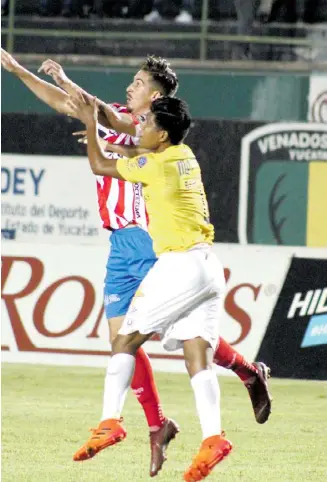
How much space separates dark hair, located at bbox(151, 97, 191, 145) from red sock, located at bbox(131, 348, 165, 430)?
1.41 metres

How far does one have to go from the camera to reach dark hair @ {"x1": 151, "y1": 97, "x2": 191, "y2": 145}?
20.2 feet

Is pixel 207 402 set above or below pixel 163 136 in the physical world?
below

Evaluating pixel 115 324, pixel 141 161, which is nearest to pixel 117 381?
pixel 115 324

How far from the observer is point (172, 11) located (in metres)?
16.0

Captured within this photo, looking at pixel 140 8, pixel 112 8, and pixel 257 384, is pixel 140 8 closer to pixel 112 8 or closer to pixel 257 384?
pixel 112 8

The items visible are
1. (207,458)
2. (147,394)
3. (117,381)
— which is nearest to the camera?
(207,458)

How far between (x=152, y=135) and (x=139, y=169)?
20 centimetres

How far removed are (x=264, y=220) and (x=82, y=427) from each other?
14.2 feet

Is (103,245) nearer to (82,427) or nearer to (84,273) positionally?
(84,273)

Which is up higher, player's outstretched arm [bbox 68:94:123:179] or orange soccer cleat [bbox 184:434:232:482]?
player's outstretched arm [bbox 68:94:123:179]

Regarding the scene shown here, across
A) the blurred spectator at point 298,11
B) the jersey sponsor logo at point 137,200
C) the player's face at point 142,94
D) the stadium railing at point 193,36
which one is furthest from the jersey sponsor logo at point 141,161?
the blurred spectator at point 298,11

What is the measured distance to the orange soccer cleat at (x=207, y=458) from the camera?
5.87 meters

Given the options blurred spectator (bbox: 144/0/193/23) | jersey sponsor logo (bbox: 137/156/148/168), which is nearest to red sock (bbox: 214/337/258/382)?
jersey sponsor logo (bbox: 137/156/148/168)

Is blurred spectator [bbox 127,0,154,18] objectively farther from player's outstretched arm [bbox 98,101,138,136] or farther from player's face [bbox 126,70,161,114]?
player's outstretched arm [bbox 98,101,138,136]
